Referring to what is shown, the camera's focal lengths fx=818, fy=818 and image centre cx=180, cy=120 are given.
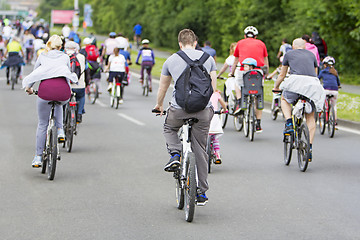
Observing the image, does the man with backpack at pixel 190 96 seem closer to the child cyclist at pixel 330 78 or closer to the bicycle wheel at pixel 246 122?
the bicycle wheel at pixel 246 122

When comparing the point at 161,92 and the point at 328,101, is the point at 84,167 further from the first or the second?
the point at 328,101

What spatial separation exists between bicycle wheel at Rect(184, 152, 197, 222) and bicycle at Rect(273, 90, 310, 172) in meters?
3.51

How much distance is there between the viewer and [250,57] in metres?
15.1

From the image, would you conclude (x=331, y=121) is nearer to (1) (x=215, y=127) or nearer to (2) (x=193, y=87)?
(1) (x=215, y=127)

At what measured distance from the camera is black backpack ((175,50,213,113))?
311 inches

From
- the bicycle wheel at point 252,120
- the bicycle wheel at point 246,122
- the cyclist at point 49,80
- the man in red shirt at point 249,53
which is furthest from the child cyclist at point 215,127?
the man in red shirt at point 249,53

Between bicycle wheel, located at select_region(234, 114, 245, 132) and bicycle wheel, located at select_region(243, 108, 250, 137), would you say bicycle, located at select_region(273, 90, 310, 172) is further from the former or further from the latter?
bicycle wheel, located at select_region(234, 114, 245, 132)

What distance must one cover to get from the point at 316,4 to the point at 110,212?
2551cm

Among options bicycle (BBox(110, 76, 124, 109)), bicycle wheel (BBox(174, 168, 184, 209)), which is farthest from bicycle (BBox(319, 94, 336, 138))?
bicycle wheel (BBox(174, 168, 184, 209))

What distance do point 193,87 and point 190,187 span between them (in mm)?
970

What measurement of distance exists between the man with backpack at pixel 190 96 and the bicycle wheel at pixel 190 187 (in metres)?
0.24

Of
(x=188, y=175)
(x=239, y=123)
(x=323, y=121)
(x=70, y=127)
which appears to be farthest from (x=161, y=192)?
(x=323, y=121)

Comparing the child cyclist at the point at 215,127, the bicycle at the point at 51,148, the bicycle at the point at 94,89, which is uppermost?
the child cyclist at the point at 215,127

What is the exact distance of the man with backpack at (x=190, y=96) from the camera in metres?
7.93
